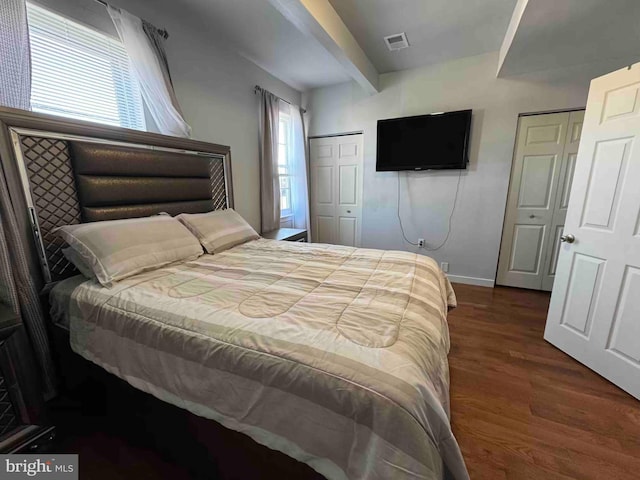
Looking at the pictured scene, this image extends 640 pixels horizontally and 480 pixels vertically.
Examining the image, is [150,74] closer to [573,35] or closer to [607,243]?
[573,35]

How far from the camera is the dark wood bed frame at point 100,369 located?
41.4 inches

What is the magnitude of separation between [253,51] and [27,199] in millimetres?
2471

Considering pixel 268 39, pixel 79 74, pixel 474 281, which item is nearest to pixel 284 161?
pixel 268 39

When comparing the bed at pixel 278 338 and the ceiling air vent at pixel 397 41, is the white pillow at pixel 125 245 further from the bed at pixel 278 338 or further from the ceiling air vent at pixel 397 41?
the ceiling air vent at pixel 397 41

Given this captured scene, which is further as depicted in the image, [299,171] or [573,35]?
[299,171]

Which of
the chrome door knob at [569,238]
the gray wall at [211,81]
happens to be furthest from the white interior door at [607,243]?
the gray wall at [211,81]

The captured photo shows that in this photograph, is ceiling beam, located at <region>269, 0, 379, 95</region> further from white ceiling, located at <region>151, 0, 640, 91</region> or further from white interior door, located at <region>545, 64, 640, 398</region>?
white interior door, located at <region>545, 64, 640, 398</region>

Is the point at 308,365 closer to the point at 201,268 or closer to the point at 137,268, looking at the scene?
the point at 201,268

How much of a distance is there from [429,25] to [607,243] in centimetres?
229

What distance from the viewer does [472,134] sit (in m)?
3.16

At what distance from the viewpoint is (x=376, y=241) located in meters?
3.93

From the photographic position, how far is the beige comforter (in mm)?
720

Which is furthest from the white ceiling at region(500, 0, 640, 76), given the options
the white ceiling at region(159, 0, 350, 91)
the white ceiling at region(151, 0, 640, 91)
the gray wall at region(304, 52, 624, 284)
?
the white ceiling at region(159, 0, 350, 91)

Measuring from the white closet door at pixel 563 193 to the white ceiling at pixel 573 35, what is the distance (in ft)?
1.90
